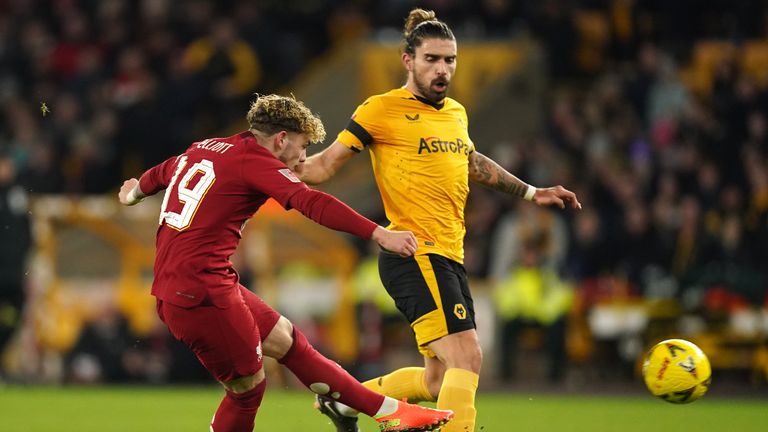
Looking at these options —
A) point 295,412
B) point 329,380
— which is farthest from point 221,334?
point 295,412

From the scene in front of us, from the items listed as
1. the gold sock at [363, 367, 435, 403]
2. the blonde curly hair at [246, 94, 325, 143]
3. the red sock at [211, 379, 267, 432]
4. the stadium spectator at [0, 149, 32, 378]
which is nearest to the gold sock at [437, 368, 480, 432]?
the gold sock at [363, 367, 435, 403]

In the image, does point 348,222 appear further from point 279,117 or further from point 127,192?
point 127,192

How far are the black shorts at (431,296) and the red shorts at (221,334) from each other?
93 centimetres

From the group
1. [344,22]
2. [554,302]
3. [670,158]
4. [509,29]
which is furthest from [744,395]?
[344,22]

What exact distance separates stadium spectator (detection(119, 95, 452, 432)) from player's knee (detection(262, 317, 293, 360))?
0.19m

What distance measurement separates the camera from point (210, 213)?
693cm

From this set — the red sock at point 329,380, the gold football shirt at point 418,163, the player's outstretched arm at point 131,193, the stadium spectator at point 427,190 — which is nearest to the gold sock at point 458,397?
the stadium spectator at point 427,190

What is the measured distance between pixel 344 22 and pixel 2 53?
481cm

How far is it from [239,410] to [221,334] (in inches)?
21.0

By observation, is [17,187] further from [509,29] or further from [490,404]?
[509,29]

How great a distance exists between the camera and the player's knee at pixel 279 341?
7395mm

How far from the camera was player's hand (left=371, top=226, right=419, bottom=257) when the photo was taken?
646cm

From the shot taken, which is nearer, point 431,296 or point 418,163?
point 431,296

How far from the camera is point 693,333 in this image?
14.4 meters
